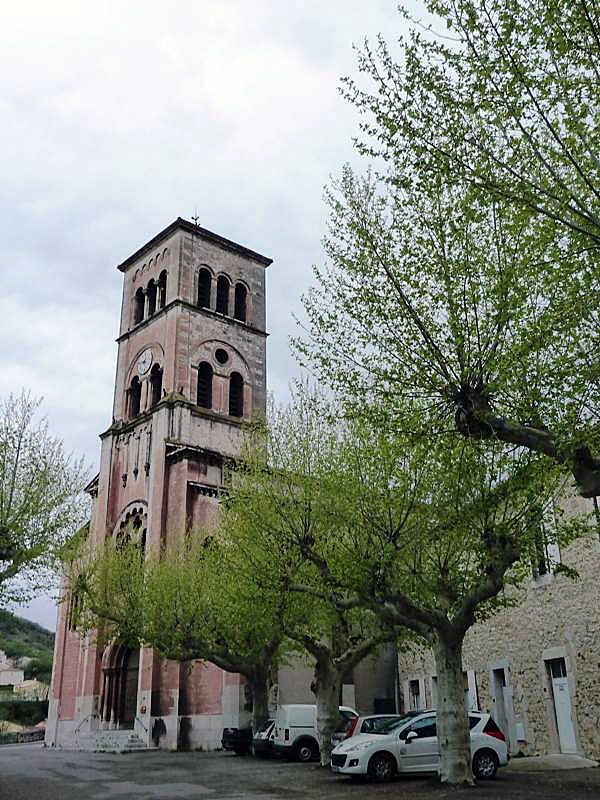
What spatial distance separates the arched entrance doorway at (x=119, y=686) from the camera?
3078cm

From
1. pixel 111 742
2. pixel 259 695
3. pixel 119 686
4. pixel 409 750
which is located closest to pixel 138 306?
pixel 119 686

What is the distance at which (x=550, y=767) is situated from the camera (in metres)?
17.1

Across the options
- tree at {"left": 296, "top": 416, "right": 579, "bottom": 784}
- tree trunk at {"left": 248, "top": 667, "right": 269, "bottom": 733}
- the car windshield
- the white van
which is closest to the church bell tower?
tree trunk at {"left": 248, "top": 667, "right": 269, "bottom": 733}

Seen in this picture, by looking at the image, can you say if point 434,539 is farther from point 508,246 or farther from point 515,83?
point 515,83

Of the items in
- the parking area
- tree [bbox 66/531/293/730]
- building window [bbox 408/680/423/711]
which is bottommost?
the parking area

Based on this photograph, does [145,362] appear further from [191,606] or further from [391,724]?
[391,724]

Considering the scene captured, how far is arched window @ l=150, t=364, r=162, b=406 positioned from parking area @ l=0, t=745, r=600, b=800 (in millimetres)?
17584

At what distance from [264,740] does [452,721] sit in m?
9.98

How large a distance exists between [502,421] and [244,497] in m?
10.8

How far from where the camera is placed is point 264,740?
73.1 feet

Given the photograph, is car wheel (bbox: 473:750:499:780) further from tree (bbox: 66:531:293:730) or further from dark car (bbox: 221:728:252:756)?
dark car (bbox: 221:728:252:756)

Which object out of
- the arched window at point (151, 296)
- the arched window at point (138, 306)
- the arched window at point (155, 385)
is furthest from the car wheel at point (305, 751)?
the arched window at point (138, 306)

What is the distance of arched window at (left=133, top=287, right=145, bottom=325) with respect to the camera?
1582 inches

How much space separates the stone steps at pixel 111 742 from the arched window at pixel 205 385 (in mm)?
14298
